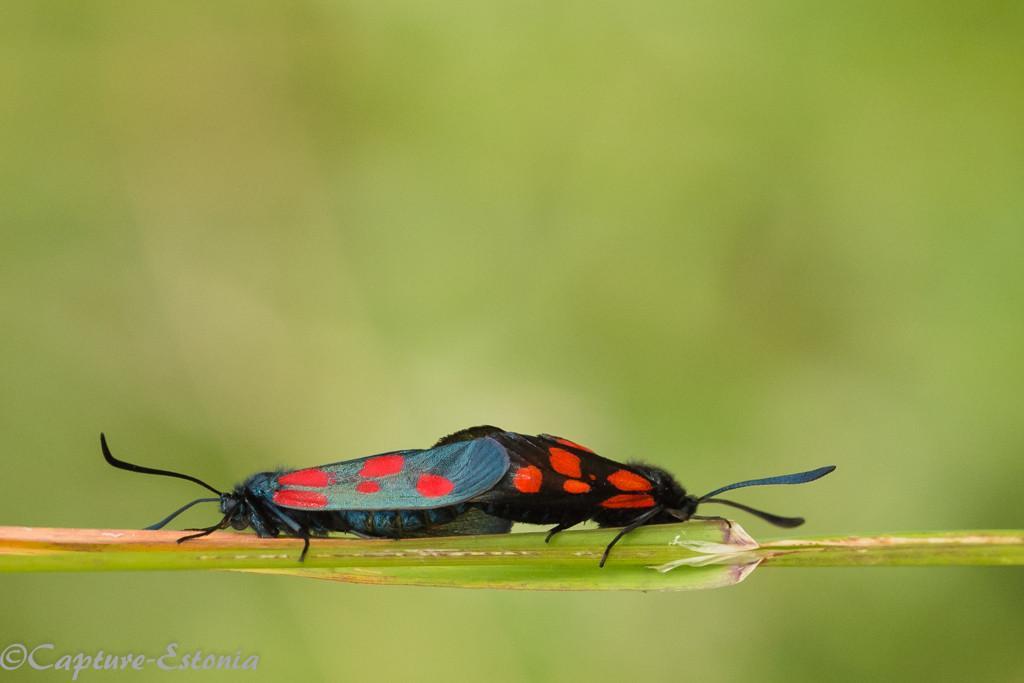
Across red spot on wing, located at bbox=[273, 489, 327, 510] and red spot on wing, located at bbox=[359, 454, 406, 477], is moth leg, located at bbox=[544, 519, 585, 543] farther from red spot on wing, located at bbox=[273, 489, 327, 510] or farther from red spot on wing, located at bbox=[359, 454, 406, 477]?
red spot on wing, located at bbox=[273, 489, 327, 510]

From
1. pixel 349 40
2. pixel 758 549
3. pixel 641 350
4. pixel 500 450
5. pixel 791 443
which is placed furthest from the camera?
pixel 349 40

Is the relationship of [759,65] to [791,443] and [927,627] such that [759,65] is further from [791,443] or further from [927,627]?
[927,627]

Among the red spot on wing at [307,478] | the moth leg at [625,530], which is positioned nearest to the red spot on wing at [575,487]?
the moth leg at [625,530]

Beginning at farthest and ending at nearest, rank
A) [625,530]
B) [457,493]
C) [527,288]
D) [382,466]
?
1. [527,288]
2. [382,466]
3. [457,493]
4. [625,530]

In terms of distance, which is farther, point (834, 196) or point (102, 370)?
point (834, 196)

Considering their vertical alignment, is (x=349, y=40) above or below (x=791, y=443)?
above

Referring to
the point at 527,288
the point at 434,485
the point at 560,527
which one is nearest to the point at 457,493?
the point at 434,485

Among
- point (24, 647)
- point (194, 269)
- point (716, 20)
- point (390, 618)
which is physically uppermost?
point (716, 20)

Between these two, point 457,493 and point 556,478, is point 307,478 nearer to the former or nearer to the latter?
point 457,493

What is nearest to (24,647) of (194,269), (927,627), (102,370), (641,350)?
(102,370)
